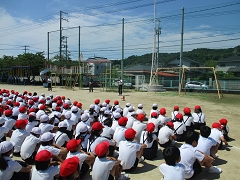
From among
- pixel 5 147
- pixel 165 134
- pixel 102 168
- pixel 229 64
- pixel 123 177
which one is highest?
pixel 229 64

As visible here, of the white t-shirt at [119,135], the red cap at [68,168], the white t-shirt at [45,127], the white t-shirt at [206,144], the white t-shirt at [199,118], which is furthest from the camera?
the white t-shirt at [199,118]

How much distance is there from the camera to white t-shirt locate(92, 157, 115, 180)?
12.2 ft

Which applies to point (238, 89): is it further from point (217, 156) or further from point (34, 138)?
point (34, 138)

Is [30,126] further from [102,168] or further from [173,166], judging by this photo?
[173,166]

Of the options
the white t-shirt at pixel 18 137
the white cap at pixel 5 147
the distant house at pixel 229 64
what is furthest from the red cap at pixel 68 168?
the distant house at pixel 229 64

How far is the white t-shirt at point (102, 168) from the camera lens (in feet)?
12.2

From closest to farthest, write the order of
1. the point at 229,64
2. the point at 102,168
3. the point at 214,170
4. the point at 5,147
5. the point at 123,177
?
1. the point at 5,147
2. the point at 102,168
3. the point at 123,177
4. the point at 214,170
5. the point at 229,64

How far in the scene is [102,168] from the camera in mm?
3717

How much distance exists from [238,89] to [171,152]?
23.7 metres

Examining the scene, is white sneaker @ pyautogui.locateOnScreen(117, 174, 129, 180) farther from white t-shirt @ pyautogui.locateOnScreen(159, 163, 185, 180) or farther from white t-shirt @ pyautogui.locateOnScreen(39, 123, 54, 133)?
white t-shirt @ pyautogui.locateOnScreen(39, 123, 54, 133)

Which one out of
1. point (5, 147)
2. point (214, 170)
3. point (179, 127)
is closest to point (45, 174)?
point (5, 147)

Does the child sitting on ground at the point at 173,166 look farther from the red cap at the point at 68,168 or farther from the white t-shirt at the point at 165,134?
the white t-shirt at the point at 165,134

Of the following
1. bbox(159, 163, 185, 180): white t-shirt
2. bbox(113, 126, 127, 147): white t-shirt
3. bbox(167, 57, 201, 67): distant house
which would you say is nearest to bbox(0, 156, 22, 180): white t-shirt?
bbox(159, 163, 185, 180): white t-shirt

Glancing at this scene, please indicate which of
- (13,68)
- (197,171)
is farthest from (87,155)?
(13,68)
